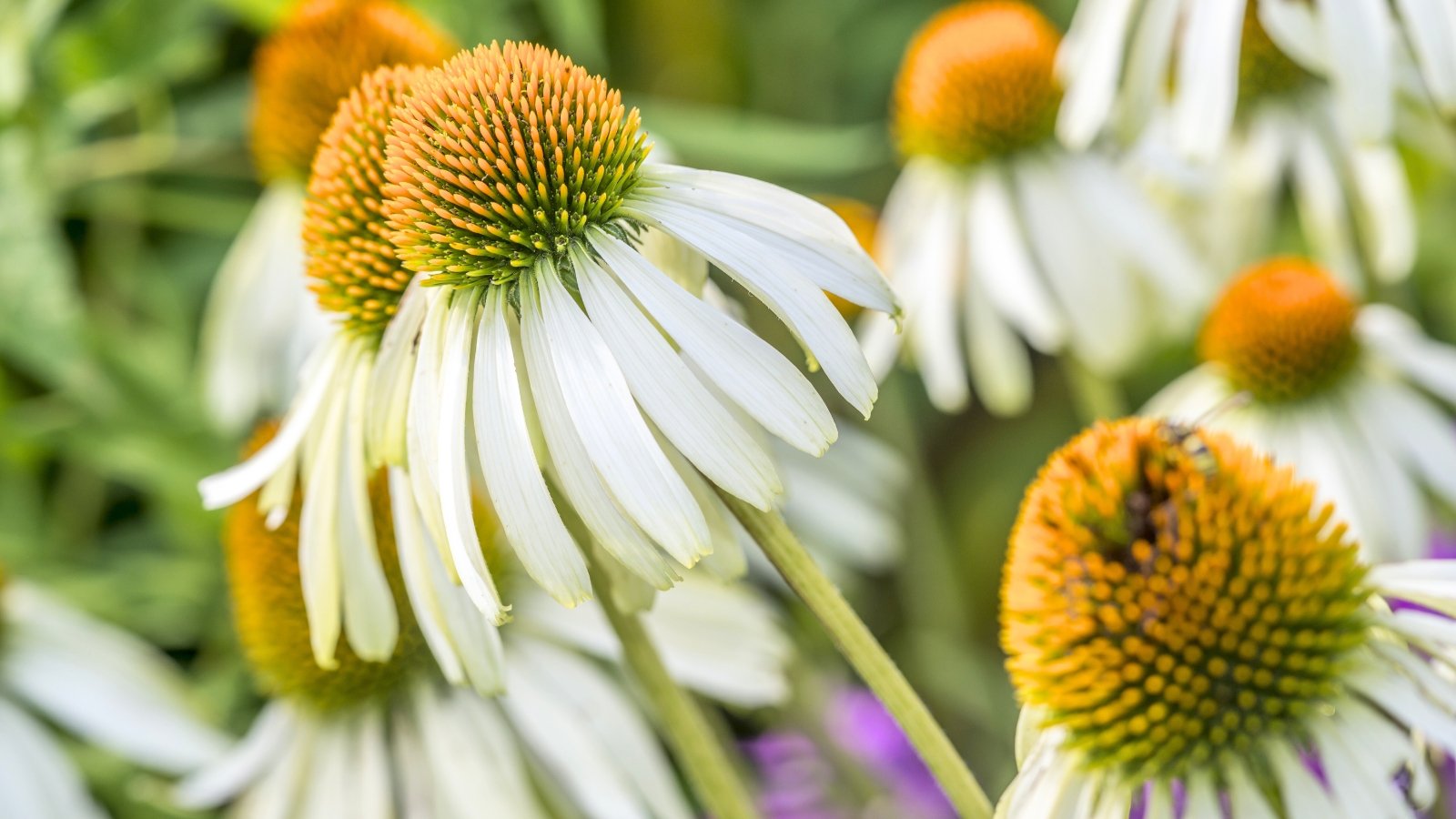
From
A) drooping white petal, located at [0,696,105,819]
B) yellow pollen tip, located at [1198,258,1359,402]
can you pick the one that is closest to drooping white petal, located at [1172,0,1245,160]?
yellow pollen tip, located at [1198,258,1359,402]

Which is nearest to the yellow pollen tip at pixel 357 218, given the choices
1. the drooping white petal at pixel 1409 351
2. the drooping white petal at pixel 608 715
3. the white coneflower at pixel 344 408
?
the white coneflower at pixel 344 408

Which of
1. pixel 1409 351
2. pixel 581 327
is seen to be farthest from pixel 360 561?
pixel 1409 351

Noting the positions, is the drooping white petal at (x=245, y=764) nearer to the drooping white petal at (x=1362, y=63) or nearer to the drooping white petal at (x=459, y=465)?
the drooping white petal at (x=459, y=465)

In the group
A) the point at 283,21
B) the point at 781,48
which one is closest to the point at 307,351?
the point at 283,21

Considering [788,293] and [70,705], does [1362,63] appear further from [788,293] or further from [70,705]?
[70,705]

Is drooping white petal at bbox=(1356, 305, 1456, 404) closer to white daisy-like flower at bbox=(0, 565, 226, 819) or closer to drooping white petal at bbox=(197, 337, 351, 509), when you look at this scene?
drooping white petal at bbox=(197, 337, 351, 509)
